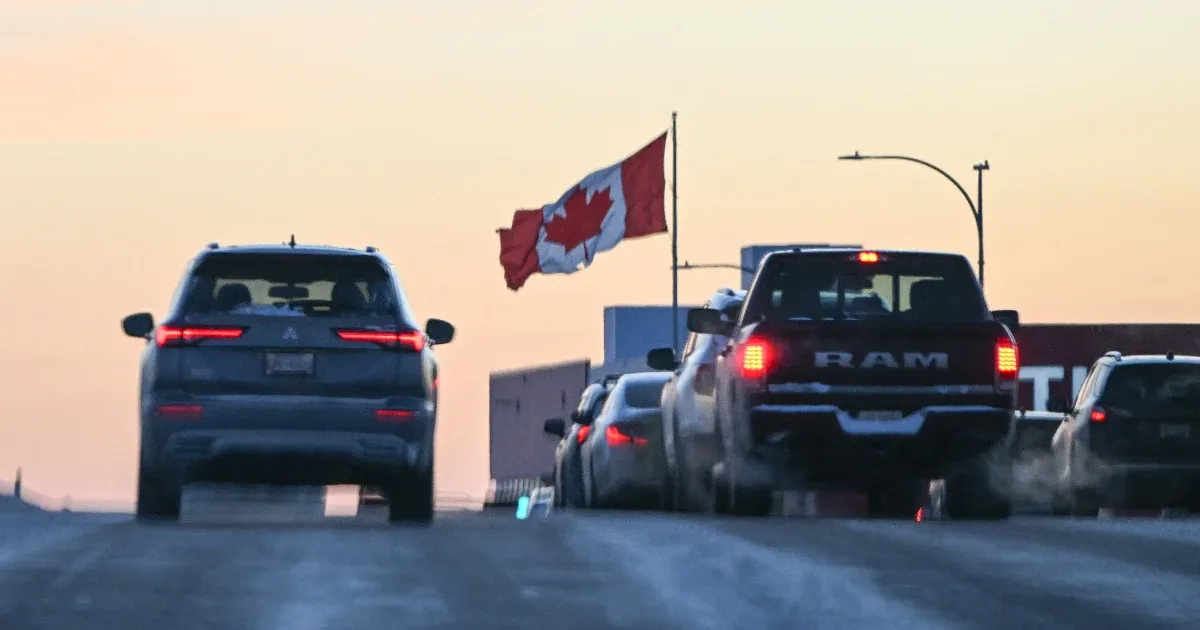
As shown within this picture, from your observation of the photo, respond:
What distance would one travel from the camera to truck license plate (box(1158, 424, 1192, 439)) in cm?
2145

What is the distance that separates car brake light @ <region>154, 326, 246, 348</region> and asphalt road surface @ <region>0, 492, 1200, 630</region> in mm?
1224

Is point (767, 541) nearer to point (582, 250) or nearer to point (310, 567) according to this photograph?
point (310, 567)

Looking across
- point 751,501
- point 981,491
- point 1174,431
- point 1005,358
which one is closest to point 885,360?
point 1005,358

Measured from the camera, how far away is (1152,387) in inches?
858

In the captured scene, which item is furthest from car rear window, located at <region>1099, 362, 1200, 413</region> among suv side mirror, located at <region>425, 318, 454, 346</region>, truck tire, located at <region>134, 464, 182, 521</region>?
truck tire, located at <region>134, 464, 182, 521</region>

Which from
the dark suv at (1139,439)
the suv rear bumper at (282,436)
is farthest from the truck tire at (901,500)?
the suv rear bumper at (282,436)

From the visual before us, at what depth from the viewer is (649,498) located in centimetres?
2256

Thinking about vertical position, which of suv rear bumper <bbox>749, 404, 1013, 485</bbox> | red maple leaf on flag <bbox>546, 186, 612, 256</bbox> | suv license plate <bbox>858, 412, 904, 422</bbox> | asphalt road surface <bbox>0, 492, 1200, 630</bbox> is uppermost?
red maple leaf on flag <bbox>546, 186, 612, 256</bbox>

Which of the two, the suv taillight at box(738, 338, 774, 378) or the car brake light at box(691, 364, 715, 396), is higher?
the suv taillight at box(738, 338, 774, 378)

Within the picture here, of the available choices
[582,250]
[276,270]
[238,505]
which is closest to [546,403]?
[238,505]

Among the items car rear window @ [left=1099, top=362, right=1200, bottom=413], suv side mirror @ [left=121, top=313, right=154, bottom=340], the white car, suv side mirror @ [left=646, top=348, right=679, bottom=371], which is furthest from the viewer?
the white car

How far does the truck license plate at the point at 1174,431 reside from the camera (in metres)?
21.5

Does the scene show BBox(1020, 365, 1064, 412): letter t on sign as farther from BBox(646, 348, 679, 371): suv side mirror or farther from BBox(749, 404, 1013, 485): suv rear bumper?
BBox(749, 404, 1013, 485): suv rear bumper

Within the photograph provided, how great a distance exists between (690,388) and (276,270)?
5.15 m
